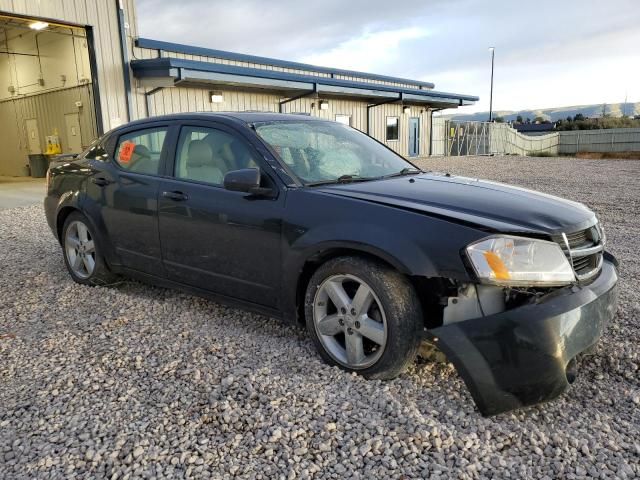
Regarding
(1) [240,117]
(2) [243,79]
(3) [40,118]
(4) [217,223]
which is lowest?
(4) [217,223]

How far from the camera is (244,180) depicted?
124 inches

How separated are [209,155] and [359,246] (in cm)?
152

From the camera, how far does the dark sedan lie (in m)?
2.51

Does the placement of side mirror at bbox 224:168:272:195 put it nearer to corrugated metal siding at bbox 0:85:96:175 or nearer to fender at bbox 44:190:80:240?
fender at bbox 44:190:80:240

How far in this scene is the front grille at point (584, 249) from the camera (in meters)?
2.68

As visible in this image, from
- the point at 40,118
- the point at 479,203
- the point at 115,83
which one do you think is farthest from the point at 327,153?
the point at 40,118

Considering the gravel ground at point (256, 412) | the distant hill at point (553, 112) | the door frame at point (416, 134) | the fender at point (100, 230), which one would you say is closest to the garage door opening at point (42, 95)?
the fender at point (100, 230)

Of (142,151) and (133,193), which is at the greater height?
(142,151)

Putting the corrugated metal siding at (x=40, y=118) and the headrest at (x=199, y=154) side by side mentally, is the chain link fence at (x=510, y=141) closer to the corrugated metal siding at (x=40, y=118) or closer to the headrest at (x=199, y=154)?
the corrugated metal siding at (x=40, y=118)

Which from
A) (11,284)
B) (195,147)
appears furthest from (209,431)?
(11,284)

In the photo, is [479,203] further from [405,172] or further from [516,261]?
[405,172]

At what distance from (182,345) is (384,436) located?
5.36ft

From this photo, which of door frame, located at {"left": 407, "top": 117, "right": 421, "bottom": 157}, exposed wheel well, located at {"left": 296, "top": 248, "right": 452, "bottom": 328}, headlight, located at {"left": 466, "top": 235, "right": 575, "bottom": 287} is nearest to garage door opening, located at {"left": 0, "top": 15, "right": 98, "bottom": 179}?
exposed wheel well, located at {"left": 296, "top": 248, "right": 452, "bottom": 328}

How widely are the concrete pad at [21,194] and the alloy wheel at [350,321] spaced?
33.1 feet
